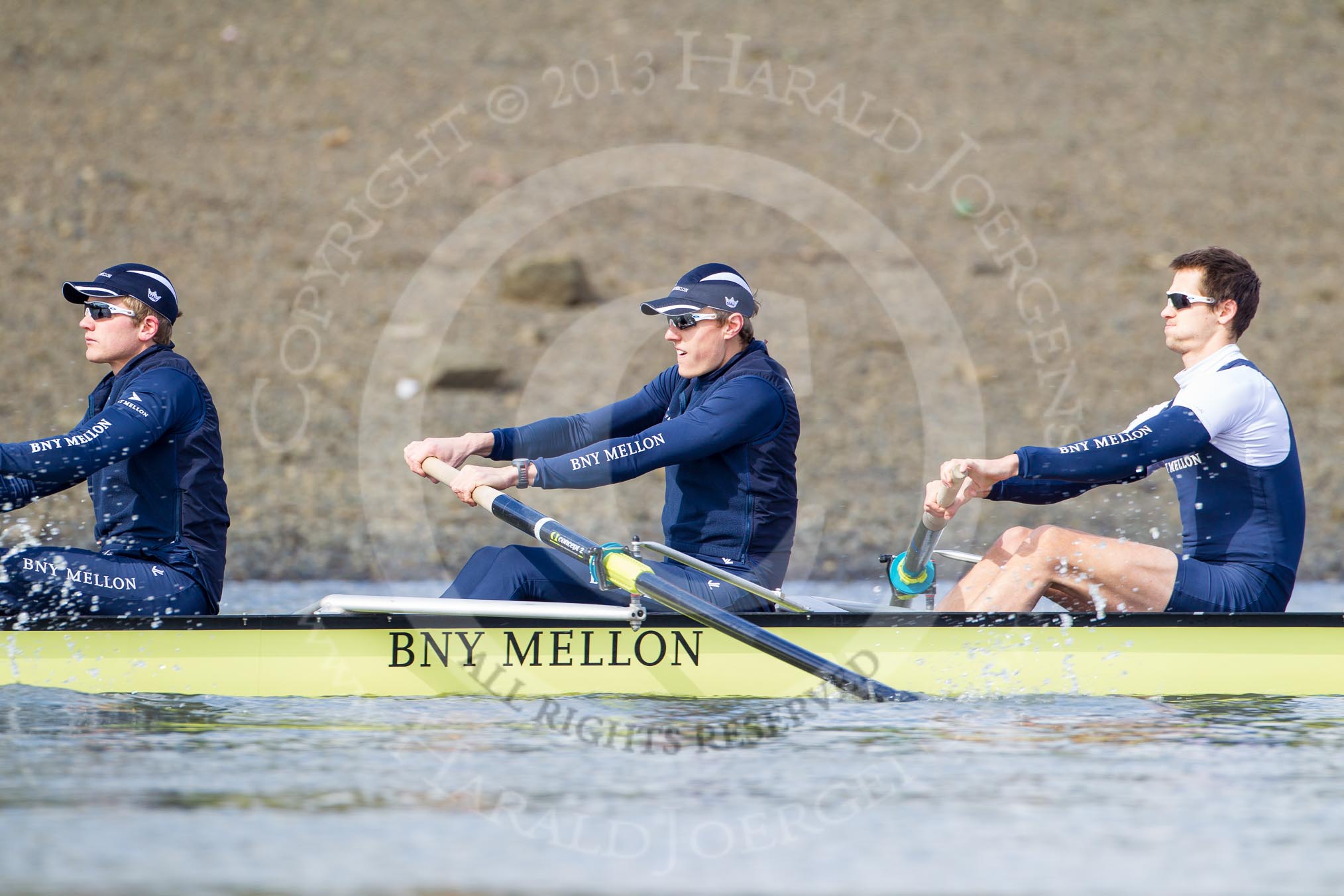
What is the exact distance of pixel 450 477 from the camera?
7.79 metres

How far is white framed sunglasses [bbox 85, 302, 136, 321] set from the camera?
24.9 ft

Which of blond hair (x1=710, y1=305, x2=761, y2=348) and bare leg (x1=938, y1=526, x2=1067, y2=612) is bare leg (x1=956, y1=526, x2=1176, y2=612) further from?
Result: blond hair (x1=710, y1=305, x2=761, y2=348)

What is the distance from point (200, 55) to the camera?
117 feet

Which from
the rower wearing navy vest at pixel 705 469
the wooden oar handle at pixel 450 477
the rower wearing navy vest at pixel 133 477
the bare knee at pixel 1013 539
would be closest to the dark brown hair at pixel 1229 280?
the bare knee at pixel 1013 539

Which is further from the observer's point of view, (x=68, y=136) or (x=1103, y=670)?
(x=68, y=136)

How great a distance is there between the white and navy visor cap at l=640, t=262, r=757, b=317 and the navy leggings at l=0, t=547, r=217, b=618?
2.67 meters

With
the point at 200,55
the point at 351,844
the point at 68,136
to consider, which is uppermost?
the point at 200,55

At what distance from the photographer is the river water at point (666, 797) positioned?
5.35 meters

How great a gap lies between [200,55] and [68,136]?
540 cm

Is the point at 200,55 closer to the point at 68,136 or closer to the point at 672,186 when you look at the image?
the point at 68,136

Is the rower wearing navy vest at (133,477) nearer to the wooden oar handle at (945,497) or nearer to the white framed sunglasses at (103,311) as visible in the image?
the white framed sunglasses at (103,311)

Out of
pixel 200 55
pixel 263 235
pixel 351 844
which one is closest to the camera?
pixel 351 844

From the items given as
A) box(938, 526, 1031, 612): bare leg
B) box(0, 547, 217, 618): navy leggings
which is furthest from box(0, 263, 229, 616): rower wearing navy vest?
box(938, 526, 1031, 612): bare leg

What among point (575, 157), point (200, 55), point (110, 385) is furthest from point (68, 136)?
point (110, 385)
